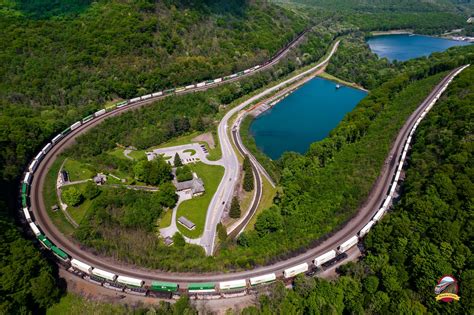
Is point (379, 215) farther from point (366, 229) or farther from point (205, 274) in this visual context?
point (205, 274)

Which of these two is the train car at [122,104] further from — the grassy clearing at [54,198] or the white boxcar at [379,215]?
the white boxcar at [379,215]

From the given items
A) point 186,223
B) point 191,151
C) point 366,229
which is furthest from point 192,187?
point 366,229

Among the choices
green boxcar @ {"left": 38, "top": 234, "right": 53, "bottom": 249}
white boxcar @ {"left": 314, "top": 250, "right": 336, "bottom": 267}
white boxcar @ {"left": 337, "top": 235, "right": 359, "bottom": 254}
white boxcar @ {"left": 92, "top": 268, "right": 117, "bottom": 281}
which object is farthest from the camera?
green boxcar @ {"left": 38, "top": 234, "right": 53, "bottom": 249}

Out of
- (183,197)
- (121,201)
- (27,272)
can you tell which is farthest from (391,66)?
(27,272)

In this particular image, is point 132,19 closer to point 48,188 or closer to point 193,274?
point 48,188

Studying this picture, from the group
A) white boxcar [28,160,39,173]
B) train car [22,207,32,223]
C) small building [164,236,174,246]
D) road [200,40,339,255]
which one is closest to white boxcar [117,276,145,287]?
small building [164,236,174,246]

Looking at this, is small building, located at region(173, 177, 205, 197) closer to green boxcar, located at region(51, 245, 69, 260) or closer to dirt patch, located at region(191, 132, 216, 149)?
dirt patch, located at region(191, 132, 216, 149)

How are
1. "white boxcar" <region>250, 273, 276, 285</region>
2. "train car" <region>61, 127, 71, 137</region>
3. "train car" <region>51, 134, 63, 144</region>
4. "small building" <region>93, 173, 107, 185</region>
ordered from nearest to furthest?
"white boxcar" <region>250, 273, 276, 285</region>, "small building" <region>93, 173, 107, 185</region>, "train car" <region>51, 134, 63, 144</region>, "train car" <region>61, 127, 71, 137</region>

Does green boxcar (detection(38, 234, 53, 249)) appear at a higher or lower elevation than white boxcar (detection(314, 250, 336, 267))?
lower
